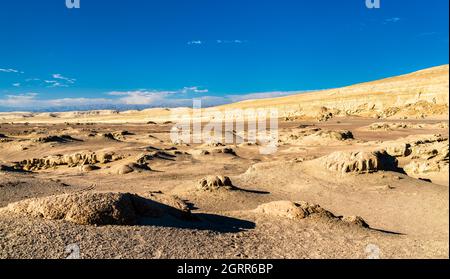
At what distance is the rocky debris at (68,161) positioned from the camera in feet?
60.3

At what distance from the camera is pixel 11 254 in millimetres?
4664

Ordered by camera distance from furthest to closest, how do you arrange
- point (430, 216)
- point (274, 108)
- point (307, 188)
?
1. point (274, 108)
2. point (307, 188)
3. point (430, 216)

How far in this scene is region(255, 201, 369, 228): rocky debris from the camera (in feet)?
25.5

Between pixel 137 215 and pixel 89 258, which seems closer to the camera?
pixel 89 258

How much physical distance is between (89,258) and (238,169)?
38.1ft

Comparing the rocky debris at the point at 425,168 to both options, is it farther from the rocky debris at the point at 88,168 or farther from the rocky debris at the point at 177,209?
the rocky debris at the point at 88,168

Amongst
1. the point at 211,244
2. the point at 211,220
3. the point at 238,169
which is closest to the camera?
the point at 211,244

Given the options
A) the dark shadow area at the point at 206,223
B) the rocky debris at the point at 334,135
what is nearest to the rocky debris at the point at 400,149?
the rocky debris at the point at 334,135

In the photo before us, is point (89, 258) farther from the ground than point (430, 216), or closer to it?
farther from the ground

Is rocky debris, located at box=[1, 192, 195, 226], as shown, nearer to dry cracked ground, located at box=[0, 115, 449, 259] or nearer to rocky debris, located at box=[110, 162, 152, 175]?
dry cracked ground, located at box=[0, 115, 449, 259]

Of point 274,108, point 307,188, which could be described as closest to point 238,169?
point 307,188

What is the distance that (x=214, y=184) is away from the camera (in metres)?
11.4

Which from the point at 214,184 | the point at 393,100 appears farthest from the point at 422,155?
the point at 393,100
